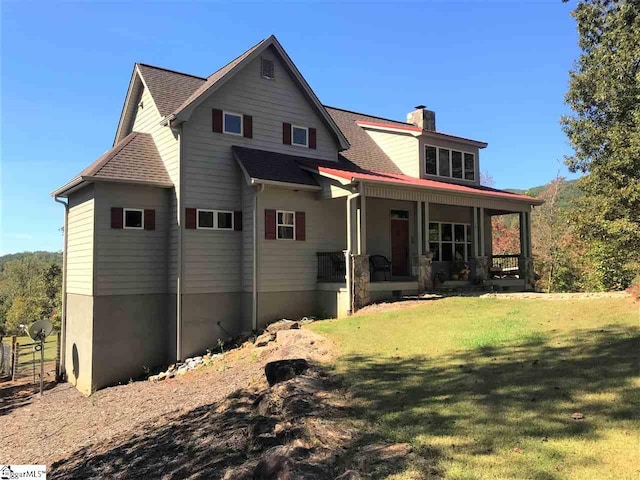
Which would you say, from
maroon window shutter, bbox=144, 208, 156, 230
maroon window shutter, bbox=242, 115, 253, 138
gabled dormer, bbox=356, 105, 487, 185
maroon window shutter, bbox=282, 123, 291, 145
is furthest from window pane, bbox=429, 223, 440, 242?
maroon window shutter, bbox=144, 208, 156, 230

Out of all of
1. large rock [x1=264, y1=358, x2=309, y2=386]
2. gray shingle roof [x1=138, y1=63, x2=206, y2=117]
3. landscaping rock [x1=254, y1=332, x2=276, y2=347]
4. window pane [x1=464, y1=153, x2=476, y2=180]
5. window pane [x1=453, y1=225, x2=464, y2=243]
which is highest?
gray shingle roof [x1=138, y1=63, x2=206, y2=117]

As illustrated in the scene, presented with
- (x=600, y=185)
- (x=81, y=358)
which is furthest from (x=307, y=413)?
(x=600, y=185)

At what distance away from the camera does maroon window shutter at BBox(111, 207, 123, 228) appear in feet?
43.0

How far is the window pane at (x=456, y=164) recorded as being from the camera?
1905 cm

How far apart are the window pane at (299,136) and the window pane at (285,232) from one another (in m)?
3.32

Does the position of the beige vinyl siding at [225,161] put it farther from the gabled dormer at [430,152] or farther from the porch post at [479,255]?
the porch post at [479,255]

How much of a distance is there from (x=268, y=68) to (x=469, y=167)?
9233 mm

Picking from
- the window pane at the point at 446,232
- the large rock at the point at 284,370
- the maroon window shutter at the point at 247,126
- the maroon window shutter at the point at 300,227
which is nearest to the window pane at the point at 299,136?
the maroon window shutter at the point at 247,126

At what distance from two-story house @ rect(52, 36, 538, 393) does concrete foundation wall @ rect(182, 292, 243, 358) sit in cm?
3

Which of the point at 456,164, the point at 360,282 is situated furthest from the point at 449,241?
the point at 360,282

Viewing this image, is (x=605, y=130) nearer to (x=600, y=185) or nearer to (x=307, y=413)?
(x=600, y=185)

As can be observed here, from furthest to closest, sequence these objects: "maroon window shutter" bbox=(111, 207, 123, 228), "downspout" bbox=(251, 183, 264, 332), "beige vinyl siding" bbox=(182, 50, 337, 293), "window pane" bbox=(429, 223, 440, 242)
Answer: "window pane" bbox=(429, 223, 440, 242), "downspout" bbox=(251, 183, 264, 332), "beige vinyl siding" bbox=(182, 50, 337, 293), "maroon window shutter" bbox=(111, 207, 123, 228)

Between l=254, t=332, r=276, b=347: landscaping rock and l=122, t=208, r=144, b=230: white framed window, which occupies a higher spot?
l=122, t=208, r=144, b=230: white framed window

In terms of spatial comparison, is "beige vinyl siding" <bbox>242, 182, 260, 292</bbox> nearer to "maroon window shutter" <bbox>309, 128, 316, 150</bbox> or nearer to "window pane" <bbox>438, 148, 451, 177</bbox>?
"maroon window shutter" <bbox>309, 128, 316, 150</bbox>
